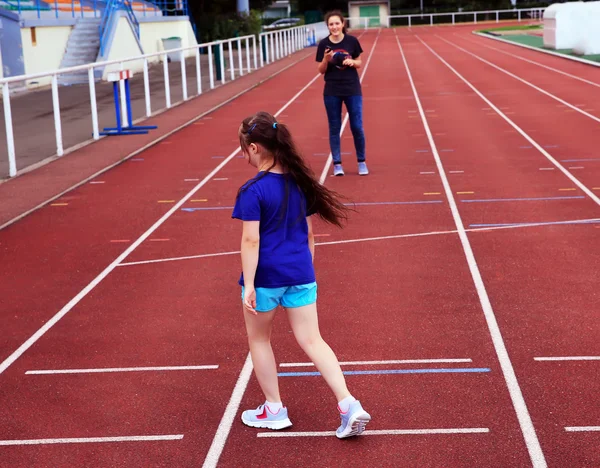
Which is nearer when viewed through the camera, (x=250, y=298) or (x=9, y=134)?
(x=250, y=298)

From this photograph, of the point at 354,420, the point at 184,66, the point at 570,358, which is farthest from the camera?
the point at 184,66

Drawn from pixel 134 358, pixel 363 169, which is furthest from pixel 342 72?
pixel 134 358

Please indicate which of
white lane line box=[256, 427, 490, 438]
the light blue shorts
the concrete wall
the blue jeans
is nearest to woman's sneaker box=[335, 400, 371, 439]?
white lane line box=[256, 427, 490, 438]

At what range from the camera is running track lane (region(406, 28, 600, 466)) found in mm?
5156

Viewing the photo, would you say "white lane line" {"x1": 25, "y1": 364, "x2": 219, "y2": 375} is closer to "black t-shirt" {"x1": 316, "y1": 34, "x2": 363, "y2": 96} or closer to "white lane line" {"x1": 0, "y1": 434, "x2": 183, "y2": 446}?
"white lane line" {"x1": 0, "y1": 434, "x2": 183, "y2": 446}

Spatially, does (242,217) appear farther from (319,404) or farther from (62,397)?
(62,397)

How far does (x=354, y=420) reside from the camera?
187 inches

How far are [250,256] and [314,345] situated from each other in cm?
56

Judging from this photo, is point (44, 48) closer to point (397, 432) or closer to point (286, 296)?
point (286, 296)

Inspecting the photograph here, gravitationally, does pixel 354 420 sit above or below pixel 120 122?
below

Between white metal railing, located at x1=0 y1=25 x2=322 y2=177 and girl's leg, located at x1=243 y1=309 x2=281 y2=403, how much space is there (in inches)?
344

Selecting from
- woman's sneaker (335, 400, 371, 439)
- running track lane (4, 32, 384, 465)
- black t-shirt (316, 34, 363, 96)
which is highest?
black t-shirt (316, 34, 363, 96)

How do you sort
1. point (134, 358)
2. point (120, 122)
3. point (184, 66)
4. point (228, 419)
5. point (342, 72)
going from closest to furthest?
point (228, 419) → point (134, 358) → point (342, 72) → point (120, 122) → point (184, 66)

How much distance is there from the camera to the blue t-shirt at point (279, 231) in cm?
466
